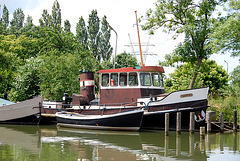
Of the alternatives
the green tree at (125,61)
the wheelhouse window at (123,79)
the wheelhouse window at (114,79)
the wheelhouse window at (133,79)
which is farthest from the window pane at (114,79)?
the green tree at (125,61)

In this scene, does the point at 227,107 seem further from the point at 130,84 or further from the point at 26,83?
the point at 26,83

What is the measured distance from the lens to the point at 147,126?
18453 mm

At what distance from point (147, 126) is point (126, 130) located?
4.37 feet

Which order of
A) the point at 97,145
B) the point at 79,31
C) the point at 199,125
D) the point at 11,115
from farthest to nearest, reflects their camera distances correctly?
the point at 79,31, the point at 11,115, the point at 199,125, the point at 97,145

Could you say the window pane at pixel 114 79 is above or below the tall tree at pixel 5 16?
below

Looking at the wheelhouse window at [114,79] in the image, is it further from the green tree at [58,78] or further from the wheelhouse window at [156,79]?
the green tree at [58,78]

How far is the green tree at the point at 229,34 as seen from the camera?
19438mm

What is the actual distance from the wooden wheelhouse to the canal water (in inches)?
103

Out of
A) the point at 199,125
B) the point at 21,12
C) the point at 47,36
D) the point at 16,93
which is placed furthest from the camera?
the point at 21,12

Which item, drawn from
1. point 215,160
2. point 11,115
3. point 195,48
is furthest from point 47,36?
point 215,160

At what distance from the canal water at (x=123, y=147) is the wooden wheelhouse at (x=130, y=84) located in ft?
8.55

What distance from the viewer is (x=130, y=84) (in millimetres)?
19406

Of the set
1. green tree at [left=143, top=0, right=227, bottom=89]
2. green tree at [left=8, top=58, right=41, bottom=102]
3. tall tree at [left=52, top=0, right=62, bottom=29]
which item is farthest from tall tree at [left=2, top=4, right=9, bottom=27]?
green tree at [left=143, top=0, right=227, bottom=89]

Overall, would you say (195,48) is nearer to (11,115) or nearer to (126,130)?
(126,130)
